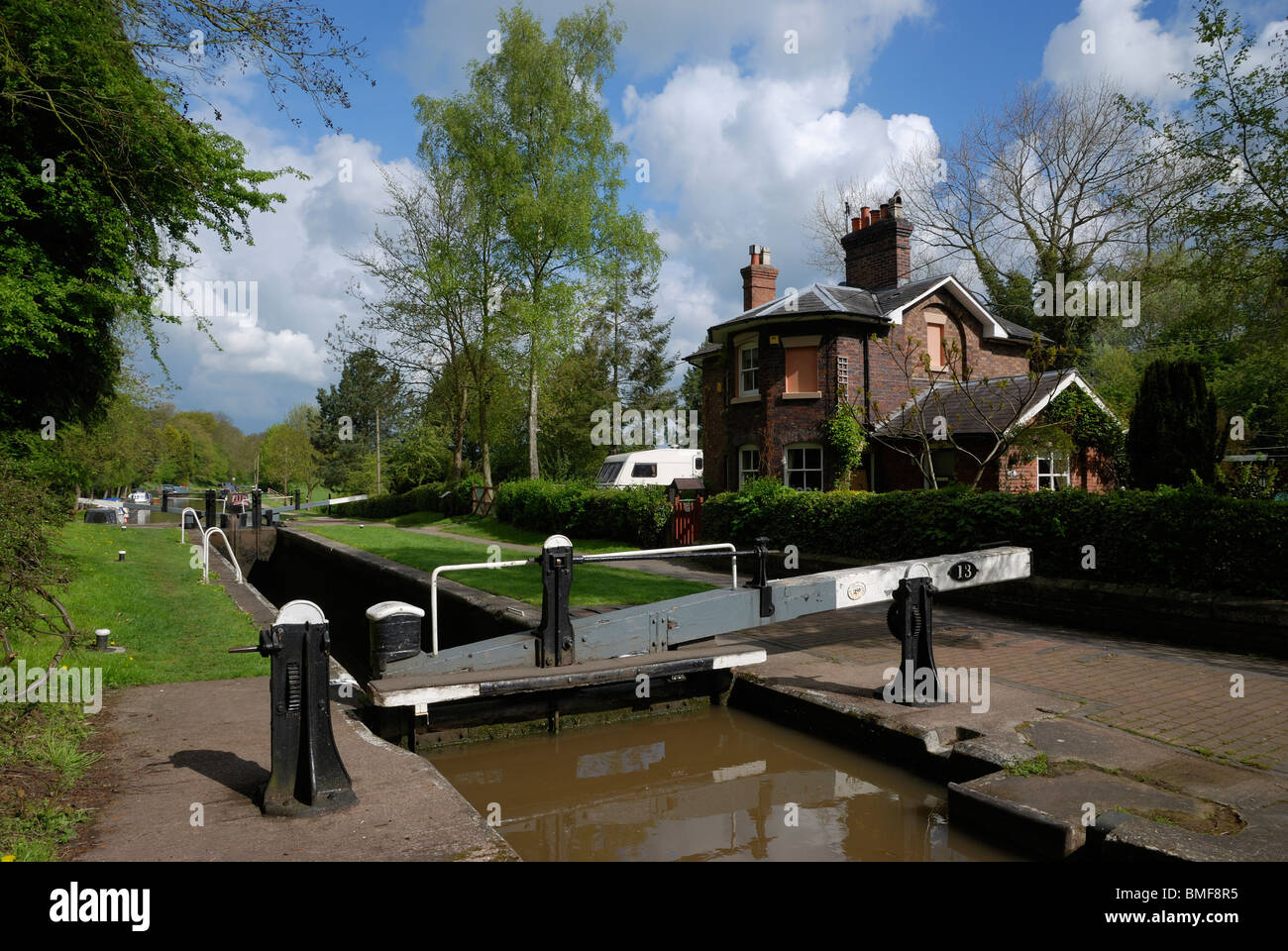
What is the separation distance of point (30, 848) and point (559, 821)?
114 inches

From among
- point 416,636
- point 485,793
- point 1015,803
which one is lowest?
point 485,793

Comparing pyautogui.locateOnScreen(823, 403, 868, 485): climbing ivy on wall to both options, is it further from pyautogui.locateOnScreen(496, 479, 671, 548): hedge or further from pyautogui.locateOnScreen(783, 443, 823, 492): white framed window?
pyautogui.locateOnScreen(496, 479, 671, 548): hedge

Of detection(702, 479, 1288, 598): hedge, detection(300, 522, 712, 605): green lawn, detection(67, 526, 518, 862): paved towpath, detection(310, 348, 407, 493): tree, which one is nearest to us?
detection(67, 526, 518, 862): paved towpath

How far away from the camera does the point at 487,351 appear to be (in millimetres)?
30031

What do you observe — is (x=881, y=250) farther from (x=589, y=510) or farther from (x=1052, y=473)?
(x=589, y=510)

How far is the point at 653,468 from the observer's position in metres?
31.0

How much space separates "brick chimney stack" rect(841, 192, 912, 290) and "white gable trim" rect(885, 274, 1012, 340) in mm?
1538

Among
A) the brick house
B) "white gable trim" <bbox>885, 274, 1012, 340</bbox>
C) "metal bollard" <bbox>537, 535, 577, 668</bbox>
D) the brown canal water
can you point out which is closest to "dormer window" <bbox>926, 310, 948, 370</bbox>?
the brick house

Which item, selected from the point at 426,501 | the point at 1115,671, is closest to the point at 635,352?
the point at 426,501

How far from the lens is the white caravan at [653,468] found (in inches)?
1216

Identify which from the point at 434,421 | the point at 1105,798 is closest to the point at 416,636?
the point at 1105,798

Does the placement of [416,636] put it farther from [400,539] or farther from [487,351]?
[487,351]

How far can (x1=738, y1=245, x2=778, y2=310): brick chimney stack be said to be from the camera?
24938 mm

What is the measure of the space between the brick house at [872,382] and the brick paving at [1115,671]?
9.45 m
